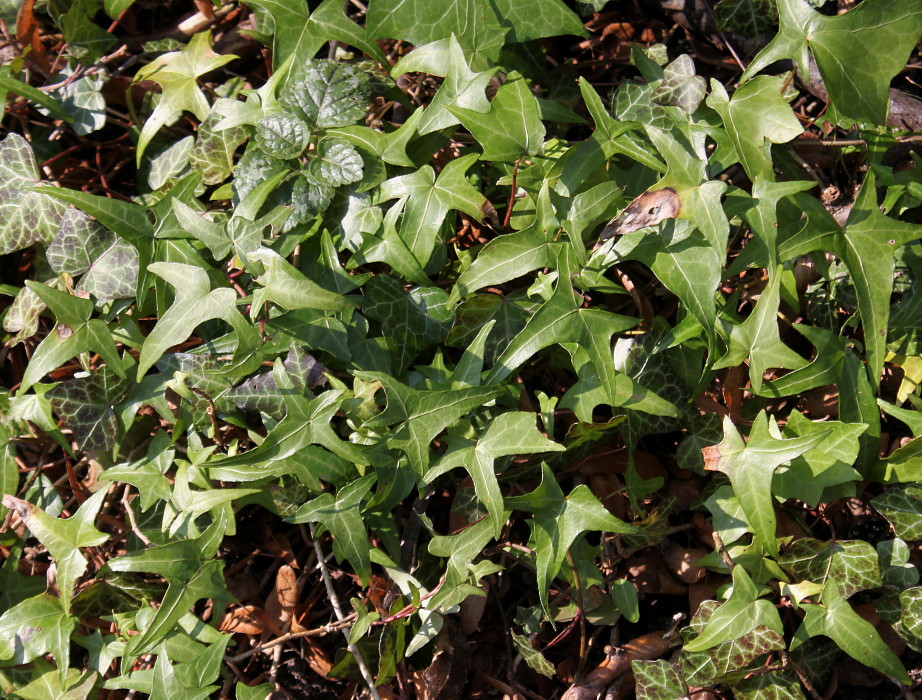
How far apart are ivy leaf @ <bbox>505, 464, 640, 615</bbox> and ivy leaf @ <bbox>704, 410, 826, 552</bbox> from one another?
195 millimetres

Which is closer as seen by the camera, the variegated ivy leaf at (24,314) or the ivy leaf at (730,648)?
the ivy leaf at (730,648)

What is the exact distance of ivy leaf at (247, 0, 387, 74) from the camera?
1562mm

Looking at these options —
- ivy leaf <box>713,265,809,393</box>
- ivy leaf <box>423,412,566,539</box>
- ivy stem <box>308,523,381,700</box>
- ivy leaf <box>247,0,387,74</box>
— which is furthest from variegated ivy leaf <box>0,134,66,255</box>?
ivy leaf <box>713,265,809,393</box>

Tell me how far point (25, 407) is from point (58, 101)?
0.80 meters

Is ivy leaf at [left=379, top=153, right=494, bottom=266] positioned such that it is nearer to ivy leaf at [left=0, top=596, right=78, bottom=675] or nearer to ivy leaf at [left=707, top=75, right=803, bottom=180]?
ivy leaf at [left=707, top=75, right=803, bottom=180]

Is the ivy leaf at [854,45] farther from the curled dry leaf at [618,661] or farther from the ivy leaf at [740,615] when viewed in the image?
the curled dry leaf at [618,661]

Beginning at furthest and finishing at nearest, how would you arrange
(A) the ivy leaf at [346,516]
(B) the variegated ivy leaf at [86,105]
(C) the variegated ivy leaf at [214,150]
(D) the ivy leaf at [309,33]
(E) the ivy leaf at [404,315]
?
(B) the variegated ivy leaf at [86,105]
(C) the variegated ivy leaf at [214,150]
(D) the ivy leaf at [309,33]
(E) the ivy leaf at [404,315]
(A) the ivy leaf at [346,516]

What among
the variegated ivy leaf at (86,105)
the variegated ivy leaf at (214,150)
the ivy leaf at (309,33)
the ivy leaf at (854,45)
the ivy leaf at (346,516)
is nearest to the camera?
the ivy leaf at (854,45)

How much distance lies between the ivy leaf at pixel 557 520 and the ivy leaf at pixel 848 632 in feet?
1.13

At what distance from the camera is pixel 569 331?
4.16 ft

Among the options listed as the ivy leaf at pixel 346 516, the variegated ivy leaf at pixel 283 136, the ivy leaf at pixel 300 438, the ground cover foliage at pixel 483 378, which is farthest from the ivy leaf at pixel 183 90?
the ivy leaf at pixel 346 516

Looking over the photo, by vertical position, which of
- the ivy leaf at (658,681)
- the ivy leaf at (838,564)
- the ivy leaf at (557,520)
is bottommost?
the ivy leaf at (658,681)

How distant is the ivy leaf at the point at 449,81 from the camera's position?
1.41 meters

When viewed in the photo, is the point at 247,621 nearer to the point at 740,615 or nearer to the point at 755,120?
the point at 740,615
